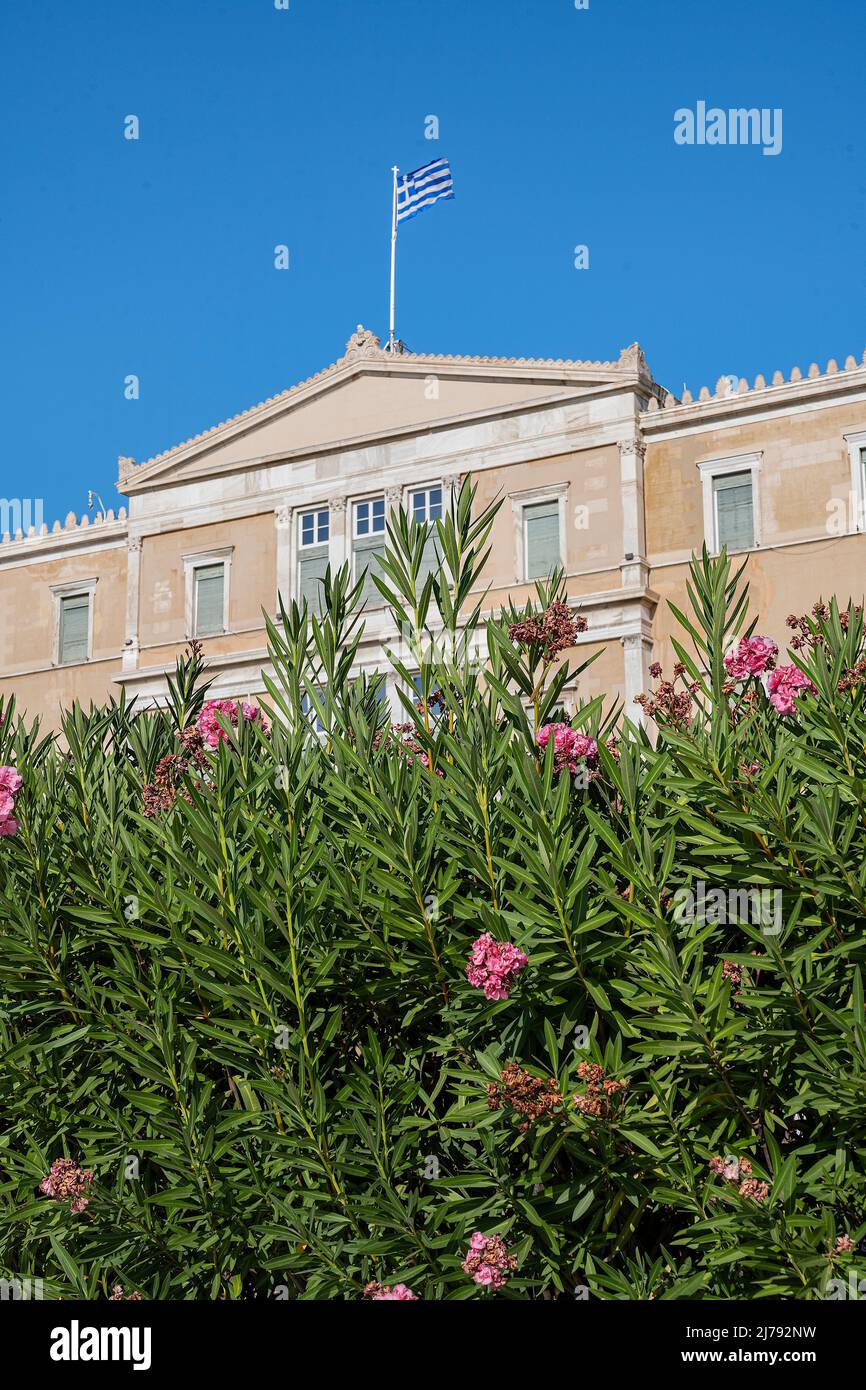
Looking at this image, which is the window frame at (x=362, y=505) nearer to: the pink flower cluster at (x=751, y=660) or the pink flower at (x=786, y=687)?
the pink flower cluster at (x=751, y=660)

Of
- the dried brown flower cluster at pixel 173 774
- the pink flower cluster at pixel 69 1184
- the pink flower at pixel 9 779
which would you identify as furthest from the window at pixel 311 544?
the pink flower cluster at pixel 69 1184

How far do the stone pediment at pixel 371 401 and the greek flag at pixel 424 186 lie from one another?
152 inches

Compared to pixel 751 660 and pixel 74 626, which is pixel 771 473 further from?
pixel 751 660

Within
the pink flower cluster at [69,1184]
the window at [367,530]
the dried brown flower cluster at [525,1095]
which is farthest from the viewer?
the window at [367,530]

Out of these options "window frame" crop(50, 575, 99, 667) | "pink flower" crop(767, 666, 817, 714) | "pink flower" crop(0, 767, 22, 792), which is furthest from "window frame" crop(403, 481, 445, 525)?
"pink flower" crop(0, 767, 22, 792)

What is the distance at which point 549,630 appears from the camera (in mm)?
7355

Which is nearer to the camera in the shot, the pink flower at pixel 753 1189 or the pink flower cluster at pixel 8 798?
the pink flower at pixel 753 1189

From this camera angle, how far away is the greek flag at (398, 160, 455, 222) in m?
36.7

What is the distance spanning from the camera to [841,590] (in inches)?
1118

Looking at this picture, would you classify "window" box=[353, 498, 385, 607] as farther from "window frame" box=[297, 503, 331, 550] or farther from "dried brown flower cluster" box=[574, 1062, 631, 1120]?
"dried brown flower cluster" box=[574, 1062, 631, 1120]

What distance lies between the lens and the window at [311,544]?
113 feet

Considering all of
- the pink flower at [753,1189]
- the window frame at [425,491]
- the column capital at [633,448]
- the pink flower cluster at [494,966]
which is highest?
the column capital at [633,448]

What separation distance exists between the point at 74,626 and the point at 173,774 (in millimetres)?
31562

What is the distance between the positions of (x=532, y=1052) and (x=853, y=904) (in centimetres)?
141
